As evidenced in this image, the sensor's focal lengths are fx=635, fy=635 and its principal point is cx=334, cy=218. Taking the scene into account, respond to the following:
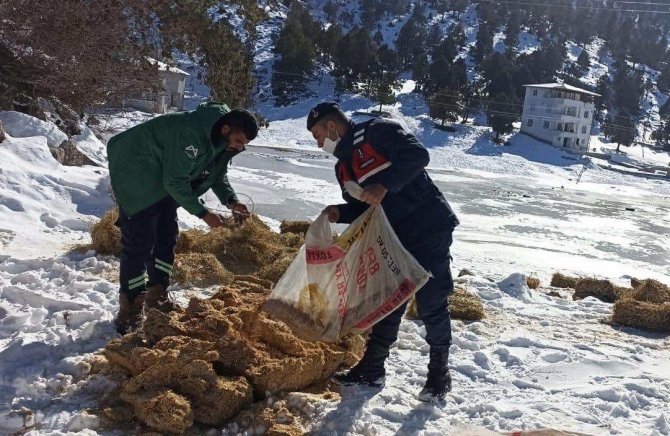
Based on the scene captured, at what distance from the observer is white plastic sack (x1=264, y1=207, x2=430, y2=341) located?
3180 millimetres

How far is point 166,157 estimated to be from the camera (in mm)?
3453

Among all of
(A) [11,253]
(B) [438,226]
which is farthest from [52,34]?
(B) [438,226]

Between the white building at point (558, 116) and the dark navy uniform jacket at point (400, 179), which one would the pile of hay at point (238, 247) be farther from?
the white building at point (558, 116)

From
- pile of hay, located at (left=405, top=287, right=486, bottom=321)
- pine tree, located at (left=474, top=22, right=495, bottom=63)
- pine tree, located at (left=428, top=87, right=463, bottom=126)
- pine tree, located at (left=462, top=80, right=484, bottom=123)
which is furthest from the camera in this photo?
pine tree, located at (left=474, top=22, right=495, bottom=63)

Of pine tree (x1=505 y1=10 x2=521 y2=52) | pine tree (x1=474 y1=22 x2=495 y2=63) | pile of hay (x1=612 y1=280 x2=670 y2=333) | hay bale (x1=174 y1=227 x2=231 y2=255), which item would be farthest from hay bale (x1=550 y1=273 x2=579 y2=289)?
pine tree (x1=505 y1=10 x2=521 y2=52)

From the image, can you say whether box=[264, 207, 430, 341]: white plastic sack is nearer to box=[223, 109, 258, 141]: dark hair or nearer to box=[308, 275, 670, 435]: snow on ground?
box=[308, 275, 670, 435]: snow on ground

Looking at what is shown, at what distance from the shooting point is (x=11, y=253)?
512 cm

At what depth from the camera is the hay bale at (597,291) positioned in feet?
20.9

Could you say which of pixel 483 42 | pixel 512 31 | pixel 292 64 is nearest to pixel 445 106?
pixel 292 64

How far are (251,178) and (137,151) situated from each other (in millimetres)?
16217

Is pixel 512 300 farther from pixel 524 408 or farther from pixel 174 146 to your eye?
pixel 174 146

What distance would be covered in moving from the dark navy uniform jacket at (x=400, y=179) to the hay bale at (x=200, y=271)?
207cm

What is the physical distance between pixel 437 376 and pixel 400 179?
1082 mm

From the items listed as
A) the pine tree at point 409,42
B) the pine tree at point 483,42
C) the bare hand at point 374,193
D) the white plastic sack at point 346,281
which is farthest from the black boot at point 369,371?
the pine tree at point 483,42
